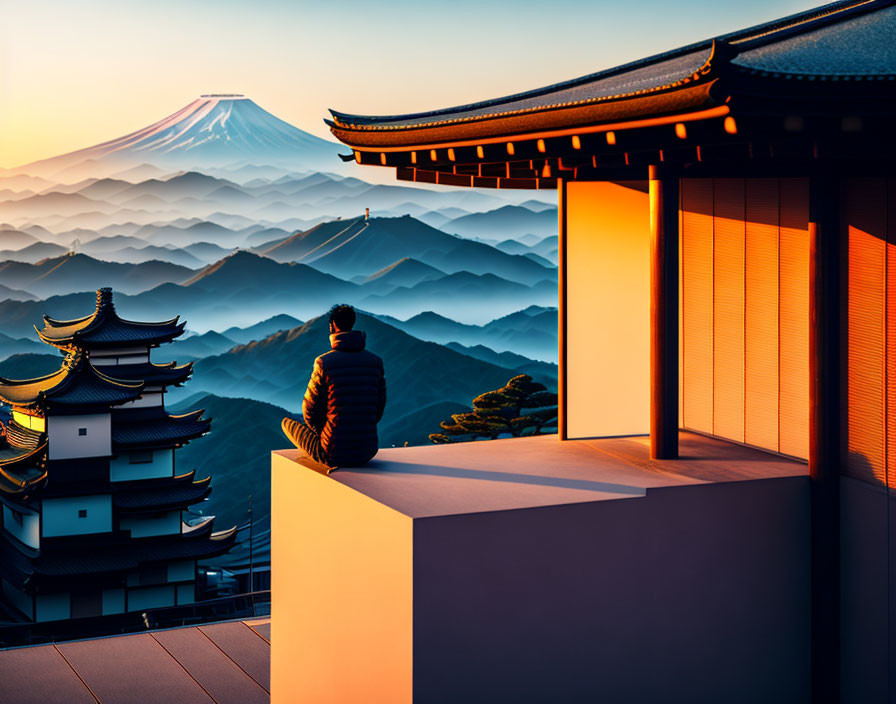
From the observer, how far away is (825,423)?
13.5 feet

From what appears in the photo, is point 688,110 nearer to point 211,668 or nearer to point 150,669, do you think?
point 211,668

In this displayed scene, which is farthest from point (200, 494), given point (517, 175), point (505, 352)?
point (505, 352)

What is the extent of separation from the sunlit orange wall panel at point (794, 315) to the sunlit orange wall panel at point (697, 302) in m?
0.55

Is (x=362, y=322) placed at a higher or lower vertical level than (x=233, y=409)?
higher

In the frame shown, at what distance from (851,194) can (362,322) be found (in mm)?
73055

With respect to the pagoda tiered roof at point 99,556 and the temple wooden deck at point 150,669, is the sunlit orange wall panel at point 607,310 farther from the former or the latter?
the pagoda tiered roof at point 99,556

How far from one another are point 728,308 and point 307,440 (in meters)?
2.04

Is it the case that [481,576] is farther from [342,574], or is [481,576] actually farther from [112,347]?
[112,347]

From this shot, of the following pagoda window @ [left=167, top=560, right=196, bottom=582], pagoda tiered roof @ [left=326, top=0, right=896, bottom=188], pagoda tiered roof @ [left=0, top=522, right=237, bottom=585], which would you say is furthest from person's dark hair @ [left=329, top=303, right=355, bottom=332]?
pagoda window @ [left=167, top=560, right=196, bottom=582]

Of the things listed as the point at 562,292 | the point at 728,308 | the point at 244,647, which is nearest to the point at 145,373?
the point at 244,647

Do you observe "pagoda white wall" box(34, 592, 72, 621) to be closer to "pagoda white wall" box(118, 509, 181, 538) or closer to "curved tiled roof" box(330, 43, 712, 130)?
"pagoda white wall" box(118, 509, 181, 538)

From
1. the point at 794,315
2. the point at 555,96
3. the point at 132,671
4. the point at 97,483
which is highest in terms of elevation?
the point at 555,96

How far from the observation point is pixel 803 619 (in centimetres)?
425

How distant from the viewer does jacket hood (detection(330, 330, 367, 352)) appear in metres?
4.37
